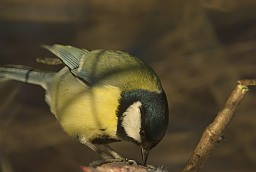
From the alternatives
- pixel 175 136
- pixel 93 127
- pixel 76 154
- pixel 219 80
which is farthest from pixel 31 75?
pixel 219 80

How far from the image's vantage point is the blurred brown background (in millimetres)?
3668

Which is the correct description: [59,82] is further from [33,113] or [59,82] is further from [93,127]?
[33,113]

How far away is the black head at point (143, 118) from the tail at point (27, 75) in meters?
0.48

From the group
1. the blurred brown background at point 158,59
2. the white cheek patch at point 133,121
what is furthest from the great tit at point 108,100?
the blurred brown background at point 158,59

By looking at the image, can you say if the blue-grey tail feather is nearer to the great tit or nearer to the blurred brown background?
the great tit

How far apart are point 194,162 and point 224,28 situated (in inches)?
100

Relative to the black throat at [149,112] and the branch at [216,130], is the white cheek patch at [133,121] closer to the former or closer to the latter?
the black throat at [149,112]

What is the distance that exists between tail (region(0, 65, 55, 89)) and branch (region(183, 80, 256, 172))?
1033 millimetres

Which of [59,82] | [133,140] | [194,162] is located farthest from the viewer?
[59,82]

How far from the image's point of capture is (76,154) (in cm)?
365

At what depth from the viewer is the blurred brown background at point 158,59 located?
144 inches

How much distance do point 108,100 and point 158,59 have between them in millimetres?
1726

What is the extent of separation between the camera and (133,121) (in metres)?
2.38

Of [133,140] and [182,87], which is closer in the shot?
[133,140]
